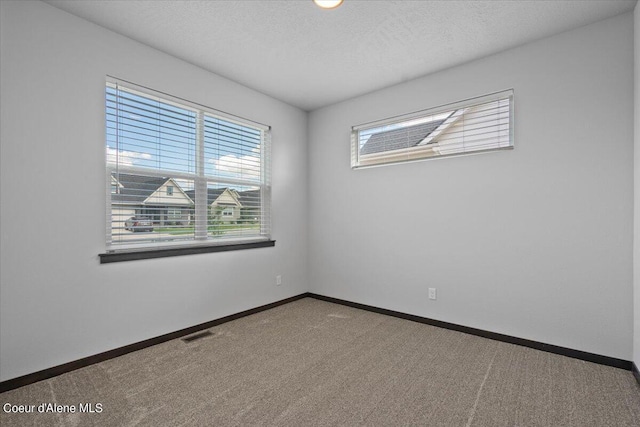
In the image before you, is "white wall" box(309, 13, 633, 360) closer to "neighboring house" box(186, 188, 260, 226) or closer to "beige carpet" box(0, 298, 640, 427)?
"beige carpet" box(0, 298, 640, 427)

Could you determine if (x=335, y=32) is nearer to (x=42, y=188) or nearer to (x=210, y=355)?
(x=42, y=188)

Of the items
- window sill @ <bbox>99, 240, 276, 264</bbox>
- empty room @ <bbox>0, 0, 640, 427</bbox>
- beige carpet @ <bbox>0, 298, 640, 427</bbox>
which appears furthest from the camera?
window sill @ <bbox>99, 240, 276, 264</bbox>

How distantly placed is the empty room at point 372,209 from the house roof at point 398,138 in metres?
0.02

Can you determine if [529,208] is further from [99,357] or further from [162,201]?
[99,357]

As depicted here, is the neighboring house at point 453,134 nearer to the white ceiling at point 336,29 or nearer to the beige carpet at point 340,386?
the white ceiling at point 336,29

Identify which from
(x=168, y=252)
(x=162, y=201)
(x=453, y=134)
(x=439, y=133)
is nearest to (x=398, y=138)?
(x=439, y=133)

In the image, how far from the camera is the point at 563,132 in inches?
101

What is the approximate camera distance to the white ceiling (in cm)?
225

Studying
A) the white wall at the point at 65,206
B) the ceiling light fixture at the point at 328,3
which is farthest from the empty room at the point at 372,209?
the ceiling light fixture at the point at 328,3

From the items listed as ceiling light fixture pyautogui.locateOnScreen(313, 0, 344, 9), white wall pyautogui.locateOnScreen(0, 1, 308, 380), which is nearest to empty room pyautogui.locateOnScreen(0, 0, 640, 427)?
white wall pyautogui.locateOnScreen(0, 1, 308, 380)

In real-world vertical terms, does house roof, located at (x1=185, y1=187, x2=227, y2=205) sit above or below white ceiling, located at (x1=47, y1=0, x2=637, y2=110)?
below

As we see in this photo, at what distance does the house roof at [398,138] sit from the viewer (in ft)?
11.1

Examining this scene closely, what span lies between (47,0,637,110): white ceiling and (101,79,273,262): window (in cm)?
53

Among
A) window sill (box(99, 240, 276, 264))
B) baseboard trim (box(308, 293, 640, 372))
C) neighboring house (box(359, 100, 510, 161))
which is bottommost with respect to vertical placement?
baseboard trim (box(308, 293, 640, 372))
